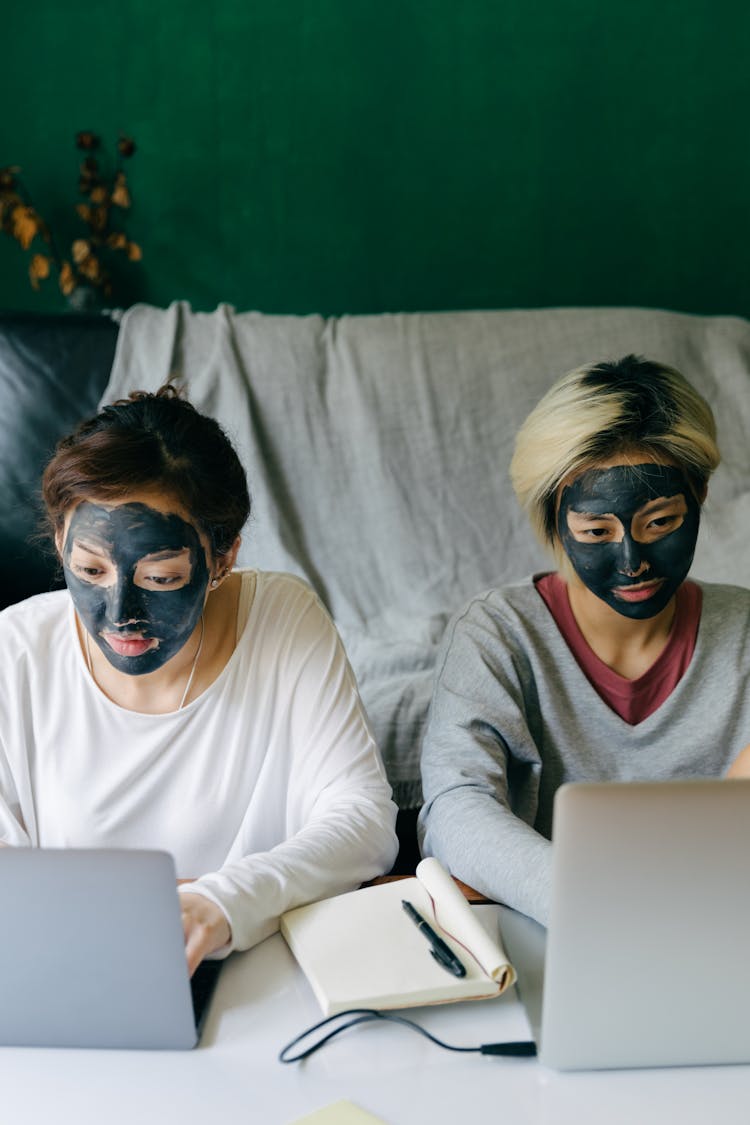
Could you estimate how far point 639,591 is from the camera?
1428mm

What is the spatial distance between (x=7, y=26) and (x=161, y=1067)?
8.45 feet

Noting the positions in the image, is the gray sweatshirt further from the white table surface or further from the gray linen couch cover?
the gray linen couch cover

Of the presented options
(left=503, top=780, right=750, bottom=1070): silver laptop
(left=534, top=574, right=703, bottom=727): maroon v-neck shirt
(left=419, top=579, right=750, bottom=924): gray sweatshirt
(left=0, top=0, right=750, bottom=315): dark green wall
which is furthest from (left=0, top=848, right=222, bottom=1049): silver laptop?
(left=0, top=0, right=750, bottom=315): dark green wall

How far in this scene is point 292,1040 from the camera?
Answer: 94 cm

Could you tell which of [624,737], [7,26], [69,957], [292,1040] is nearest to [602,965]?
[292,1040]

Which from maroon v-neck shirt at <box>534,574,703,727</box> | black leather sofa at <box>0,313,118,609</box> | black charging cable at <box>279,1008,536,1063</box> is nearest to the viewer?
black charging cable at <box>279,1008,536,1063</box>

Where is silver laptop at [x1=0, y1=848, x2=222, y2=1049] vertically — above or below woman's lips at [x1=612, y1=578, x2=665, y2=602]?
below

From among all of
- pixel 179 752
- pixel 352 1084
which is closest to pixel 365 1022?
pixel 352 1084

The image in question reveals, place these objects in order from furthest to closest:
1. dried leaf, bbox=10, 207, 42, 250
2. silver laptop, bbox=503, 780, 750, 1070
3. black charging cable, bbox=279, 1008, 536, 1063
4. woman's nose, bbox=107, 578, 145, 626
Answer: dried leaf, bbox=10, 207, 42, 250 < woman's nose, bbox=107, 578, 145, 626 < black charging cable, bbox=279, 1008, 536, 1063 < silver laptop, bbox=503, 780, 750, 1070

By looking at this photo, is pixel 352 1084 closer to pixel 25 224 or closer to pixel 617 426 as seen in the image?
pixel 617 426

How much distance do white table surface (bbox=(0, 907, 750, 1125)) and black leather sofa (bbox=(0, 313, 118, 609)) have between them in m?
1.51

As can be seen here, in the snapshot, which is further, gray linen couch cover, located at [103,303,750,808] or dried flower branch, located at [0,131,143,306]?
dried flower branch, located at [0,131,143,306]

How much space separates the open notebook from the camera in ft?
3.16

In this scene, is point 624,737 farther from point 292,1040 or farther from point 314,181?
point 314,181
